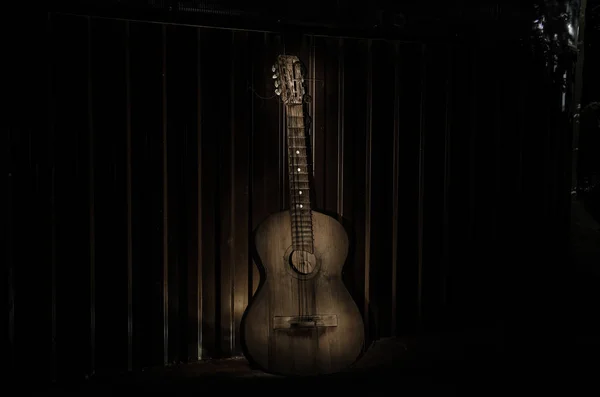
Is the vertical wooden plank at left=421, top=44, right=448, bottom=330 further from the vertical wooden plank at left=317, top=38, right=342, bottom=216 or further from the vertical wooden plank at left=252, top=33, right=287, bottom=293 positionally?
the vertical wooden plank at left=252, top=33, right=287, bottom=293

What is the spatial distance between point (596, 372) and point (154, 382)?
2.14 m

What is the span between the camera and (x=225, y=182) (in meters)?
2.85

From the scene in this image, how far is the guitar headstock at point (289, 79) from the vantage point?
275cm

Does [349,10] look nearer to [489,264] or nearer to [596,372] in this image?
[489,264]

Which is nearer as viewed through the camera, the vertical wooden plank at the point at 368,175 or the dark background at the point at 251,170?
the dark background at the point at 251,170

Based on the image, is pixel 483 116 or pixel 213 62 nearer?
pixel 213 62

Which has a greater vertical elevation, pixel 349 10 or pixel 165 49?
pixel 349 10

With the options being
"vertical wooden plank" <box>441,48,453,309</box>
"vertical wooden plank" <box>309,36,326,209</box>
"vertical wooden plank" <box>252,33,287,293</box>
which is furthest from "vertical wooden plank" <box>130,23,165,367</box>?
"vertical wooden plank" <box>441,48,453,309</box>

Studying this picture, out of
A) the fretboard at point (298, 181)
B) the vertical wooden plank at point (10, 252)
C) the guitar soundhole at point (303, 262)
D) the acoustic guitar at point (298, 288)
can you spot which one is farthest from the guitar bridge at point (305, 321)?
the vertical wooden plank at point (10, 252)

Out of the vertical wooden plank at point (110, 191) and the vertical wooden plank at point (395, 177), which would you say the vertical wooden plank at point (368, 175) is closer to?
the vertical wooden plank at point (395, 177)

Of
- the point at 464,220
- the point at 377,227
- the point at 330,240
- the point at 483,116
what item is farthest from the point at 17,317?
the point at 483,116

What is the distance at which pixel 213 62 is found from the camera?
280 centimetres

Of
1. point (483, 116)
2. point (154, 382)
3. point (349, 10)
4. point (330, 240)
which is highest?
point (349, 10)

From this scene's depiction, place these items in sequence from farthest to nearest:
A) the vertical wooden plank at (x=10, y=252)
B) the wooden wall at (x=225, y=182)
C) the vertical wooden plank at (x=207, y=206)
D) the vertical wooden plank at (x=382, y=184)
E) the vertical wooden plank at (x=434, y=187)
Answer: the vertical wooden plank at (x=434, y=187) → the vertical wooden plank at (x=382, y=184) → the vertical wooden plank at (x=207, y=206) → the wooden wall at (x=225, y=182) → the vertical wooden plank at (x=10, y=252)
